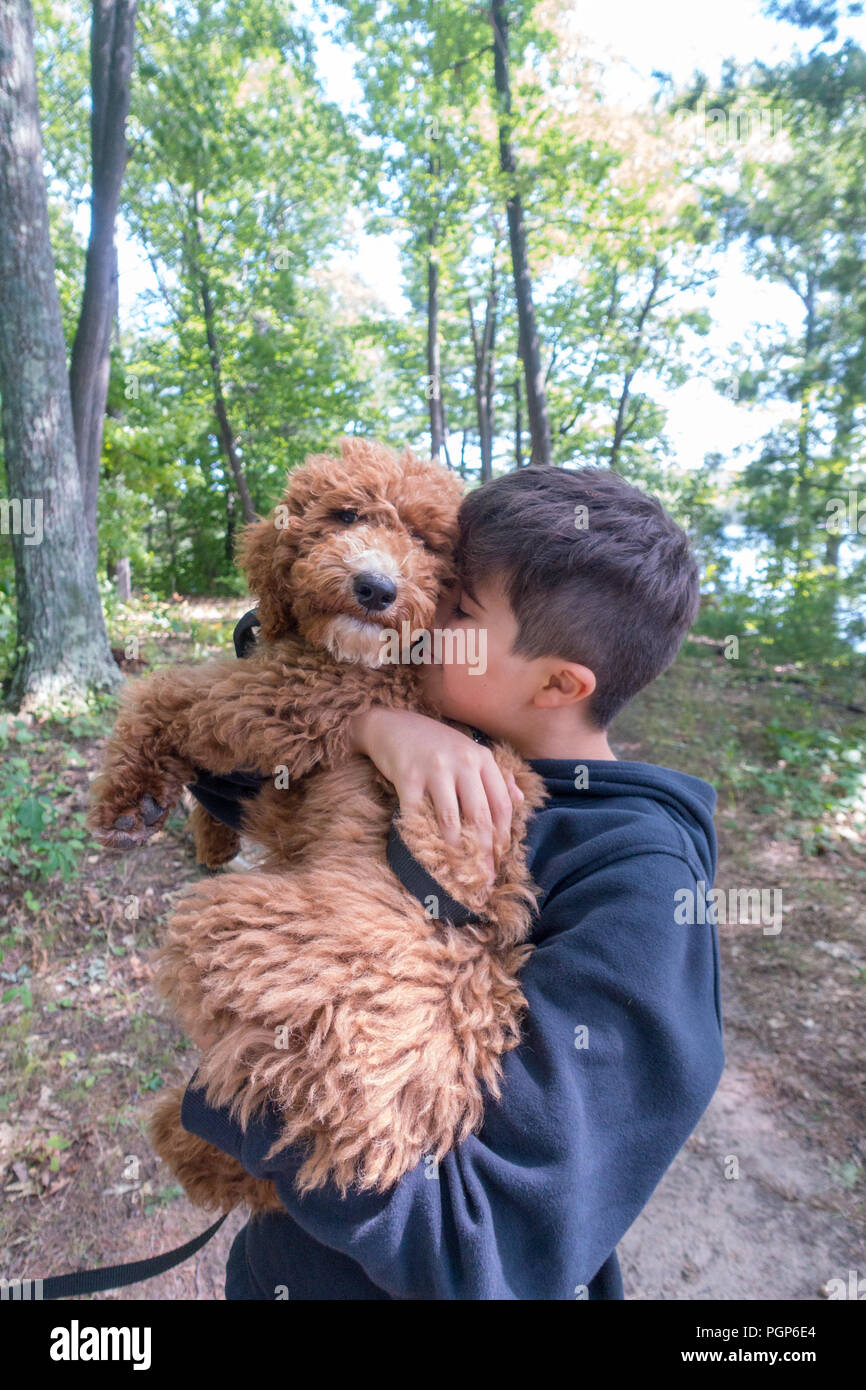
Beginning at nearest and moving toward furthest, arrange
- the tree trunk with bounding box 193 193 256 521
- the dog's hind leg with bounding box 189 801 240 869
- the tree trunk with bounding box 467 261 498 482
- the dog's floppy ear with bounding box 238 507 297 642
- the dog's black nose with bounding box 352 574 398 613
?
1. the dog's black nose with bounding box 352 574 398 613
2. the dog's floppy ear with bounding box 238 507 297 642
3. the dog's hind leg with bounding box 189 801 240 869
4. the tree trunk with bounding box 193 193 256 521
5. the tree trunk with bounding box 467 261 498 482

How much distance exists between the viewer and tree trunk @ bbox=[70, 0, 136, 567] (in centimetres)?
735

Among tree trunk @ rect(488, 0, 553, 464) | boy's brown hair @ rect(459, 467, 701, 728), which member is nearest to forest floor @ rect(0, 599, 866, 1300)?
boy's brown hair @ rect(459, 467, 701, 728)

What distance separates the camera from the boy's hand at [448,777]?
4.21 feet

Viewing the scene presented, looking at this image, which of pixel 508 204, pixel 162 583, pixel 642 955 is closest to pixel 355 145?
pixel 508 204

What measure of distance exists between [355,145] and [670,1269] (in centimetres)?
1524

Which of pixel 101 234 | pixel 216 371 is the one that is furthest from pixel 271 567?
pixel 216 371

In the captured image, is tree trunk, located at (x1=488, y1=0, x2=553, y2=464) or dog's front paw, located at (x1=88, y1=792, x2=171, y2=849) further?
tree trunk, located at (x1=488, y1=0, x2=553, y2=464)

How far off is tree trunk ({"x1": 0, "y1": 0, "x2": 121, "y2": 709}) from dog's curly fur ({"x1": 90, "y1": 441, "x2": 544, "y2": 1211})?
5.20 meters

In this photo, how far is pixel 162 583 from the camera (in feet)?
53.0

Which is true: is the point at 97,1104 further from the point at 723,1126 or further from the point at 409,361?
the point at 409,361

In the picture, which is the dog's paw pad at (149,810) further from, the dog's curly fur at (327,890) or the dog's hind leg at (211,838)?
the dog's hind leg at (211,838)

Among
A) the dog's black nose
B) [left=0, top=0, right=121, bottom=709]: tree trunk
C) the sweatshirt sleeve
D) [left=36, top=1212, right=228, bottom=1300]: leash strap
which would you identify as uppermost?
A: [left=0, top=0, right=121, bottom=709]: tree trunk

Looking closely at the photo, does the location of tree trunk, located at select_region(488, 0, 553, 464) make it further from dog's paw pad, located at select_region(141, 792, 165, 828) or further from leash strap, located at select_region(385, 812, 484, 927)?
leash strap, located at select_region(385, 812, 484, 927)

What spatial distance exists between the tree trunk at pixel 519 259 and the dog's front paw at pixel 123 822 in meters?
8.75
